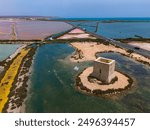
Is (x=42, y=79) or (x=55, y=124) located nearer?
(x=55, y=124)

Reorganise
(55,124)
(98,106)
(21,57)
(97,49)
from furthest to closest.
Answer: (97,49) → (21,57) → (98,106) → (55,124)

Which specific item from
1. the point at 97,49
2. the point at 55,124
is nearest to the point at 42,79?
the point at 55,124

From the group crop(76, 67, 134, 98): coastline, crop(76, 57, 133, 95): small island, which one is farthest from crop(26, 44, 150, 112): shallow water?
crop(76, 57, 133, 95): small island

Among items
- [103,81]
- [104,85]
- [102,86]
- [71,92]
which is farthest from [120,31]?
[71,92]

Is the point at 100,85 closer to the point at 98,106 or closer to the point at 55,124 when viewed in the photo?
the point at 98,106

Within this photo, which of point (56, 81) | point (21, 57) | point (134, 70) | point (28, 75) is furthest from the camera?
point (21, 57)

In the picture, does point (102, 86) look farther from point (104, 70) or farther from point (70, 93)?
point (70, 93)

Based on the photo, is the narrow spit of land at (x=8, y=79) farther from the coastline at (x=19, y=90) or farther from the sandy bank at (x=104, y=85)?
the sandy bank at (x=104, y=85)
